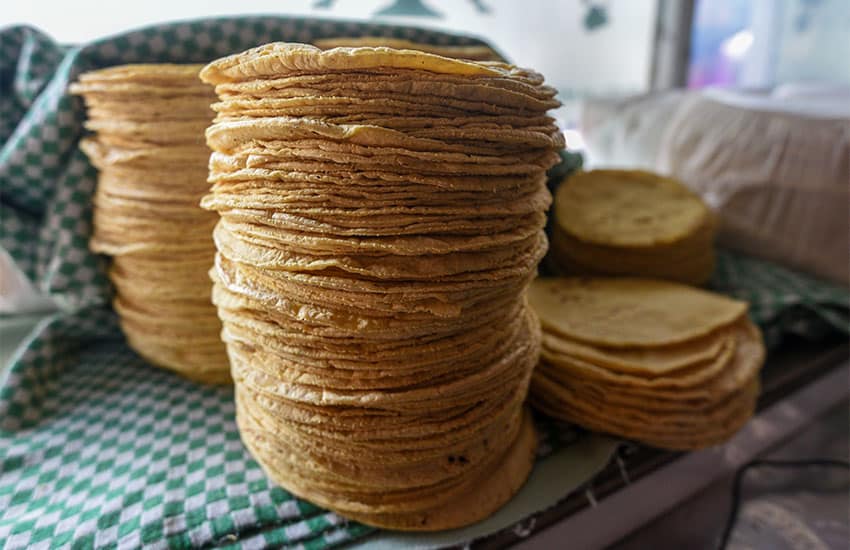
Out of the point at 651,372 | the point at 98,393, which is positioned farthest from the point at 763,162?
the point at 98,393

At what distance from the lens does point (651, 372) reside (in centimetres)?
A: 67

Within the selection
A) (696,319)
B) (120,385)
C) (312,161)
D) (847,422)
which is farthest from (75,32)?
(847,422)

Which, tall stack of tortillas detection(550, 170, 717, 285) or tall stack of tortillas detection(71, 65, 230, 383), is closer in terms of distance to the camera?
tall stack of tortillas detection(71, 65, 230, 383)

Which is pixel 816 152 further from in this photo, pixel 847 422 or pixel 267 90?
pixel 267 90

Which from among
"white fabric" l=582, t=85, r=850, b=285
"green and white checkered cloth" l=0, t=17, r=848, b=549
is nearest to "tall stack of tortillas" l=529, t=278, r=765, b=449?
"green and white checkered cloth" l=0, t=17, r=848, b=549

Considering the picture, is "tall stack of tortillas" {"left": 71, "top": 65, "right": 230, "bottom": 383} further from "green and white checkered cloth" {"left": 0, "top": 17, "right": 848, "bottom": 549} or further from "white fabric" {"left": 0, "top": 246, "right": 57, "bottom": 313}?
"white fabric" {"left": 0, "top": 246, "right": 57, "bottom": 313}

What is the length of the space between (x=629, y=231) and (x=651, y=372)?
392 mm

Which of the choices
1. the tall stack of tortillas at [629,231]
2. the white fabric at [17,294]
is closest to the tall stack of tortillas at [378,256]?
the tall stack of tortillas at [629,231]

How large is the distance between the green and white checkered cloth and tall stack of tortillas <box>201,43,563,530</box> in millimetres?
106

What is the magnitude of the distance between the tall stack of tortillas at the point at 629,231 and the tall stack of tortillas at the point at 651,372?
0.53 ft

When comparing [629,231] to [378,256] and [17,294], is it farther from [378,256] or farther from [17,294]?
[17,294]

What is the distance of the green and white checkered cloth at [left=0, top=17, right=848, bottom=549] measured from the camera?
1.84 ft

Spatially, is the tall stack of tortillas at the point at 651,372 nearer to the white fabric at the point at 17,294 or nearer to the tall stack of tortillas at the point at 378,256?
the tall stack of tortillas at the point at 378,256

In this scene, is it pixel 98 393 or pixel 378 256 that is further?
pixel 98 393
